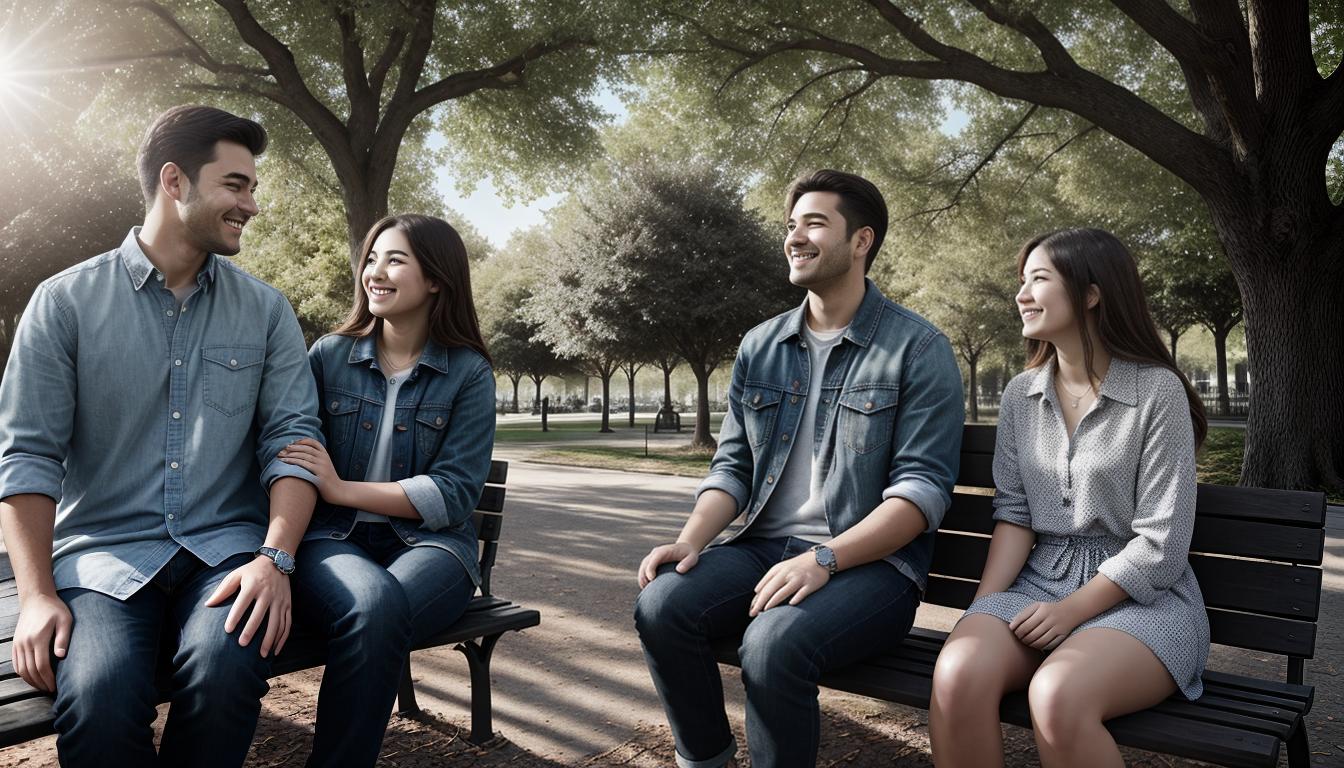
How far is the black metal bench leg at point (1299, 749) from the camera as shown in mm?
2492

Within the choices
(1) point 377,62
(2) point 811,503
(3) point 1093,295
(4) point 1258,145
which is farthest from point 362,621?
A: (1) point 377,62

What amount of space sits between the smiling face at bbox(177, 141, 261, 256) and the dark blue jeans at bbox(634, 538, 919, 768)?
66.9 inches

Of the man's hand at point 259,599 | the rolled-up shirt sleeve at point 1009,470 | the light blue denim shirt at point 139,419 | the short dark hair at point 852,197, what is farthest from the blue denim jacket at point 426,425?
the rolled-up shirt sleeve at point 1009,470

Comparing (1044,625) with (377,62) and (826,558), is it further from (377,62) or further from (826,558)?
(377,62)

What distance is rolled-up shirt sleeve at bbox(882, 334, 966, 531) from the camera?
2.82 m

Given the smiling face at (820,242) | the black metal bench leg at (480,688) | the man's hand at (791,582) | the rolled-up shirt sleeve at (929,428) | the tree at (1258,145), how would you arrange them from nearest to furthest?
the man's hand at (791,582) → the rolled-up shirt sleeve at (929,428) → the smiling face at (820,242) → the black metal bench leg at (480,688) → the tree at (1258,145)

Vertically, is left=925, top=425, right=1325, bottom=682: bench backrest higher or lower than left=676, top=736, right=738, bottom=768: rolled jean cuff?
higher

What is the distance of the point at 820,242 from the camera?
301cm

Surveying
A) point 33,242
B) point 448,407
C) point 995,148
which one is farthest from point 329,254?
point 448,407

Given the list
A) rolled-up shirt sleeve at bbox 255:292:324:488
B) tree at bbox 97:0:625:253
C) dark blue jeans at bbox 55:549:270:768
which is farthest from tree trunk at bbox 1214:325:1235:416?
dark blue jeans at bbox 55:549:270:768

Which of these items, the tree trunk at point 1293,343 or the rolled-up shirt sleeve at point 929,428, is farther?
the tree trunk at point 1293,343

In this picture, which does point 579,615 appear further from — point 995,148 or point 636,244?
point 636,244

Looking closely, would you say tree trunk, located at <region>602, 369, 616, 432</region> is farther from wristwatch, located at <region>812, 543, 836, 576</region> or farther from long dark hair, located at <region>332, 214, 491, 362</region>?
wristwatch, located at <region>812, 543, 836, 576</region>

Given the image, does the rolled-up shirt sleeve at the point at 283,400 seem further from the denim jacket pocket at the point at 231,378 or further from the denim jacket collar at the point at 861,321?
the denim jacket collar at the point at 861,321
